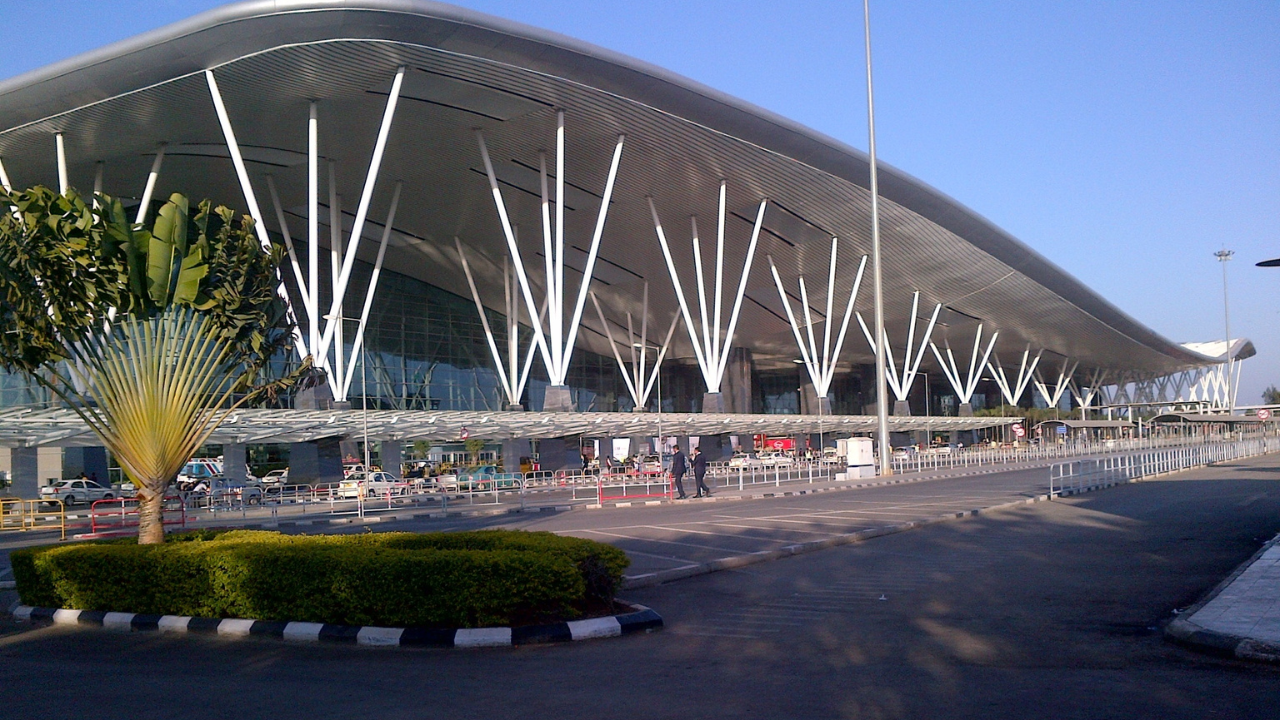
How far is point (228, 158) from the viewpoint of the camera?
40.0 meters

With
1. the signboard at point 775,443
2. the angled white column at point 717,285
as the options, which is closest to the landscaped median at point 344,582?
the angled white column at point 717,285

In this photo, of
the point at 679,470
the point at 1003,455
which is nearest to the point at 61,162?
the point at 679,470

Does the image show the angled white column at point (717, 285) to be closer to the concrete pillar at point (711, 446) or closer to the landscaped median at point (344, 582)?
the concrete pillar at point (711, 446)

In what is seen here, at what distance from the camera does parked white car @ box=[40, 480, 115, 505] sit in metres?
39.7

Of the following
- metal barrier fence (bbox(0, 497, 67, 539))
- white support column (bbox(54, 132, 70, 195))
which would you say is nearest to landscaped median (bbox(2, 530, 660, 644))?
metal barrier fence (bbox(0, 497, 67, 539))

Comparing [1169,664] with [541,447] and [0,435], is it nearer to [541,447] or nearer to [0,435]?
[0,435]

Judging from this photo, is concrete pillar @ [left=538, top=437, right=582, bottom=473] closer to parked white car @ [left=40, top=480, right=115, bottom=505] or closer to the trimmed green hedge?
parked white car @ [left=40, top=480, right=115, bottom=505]

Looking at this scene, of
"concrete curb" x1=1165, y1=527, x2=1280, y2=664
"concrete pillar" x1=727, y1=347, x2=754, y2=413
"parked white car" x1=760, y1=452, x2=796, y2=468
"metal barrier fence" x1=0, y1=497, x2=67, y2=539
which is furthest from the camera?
"concrete pillar" x1=727, y1=347, x2=754, y2=413

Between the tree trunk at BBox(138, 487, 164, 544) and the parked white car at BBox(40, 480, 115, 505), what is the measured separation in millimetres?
31062

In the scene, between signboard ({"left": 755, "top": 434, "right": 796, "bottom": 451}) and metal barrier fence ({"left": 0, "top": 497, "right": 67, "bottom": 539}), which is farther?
signboard ({"left": 755, "top": 434, "right": 796, "bottom": 451})

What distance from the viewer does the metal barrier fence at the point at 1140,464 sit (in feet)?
97.9

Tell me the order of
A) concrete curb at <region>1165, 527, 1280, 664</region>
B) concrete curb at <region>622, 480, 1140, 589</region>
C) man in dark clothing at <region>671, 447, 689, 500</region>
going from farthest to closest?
man in dark clothing at <region>671, 447, 689, 500</region>, concrete curb at <region>622, 480, 1140, 589</region>, concrete curb at <region>1165, 527, 1280, 664</region>

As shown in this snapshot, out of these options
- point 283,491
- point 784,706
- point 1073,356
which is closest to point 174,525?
point 283,491

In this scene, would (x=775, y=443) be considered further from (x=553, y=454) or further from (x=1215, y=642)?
(x=1215, y=642)
